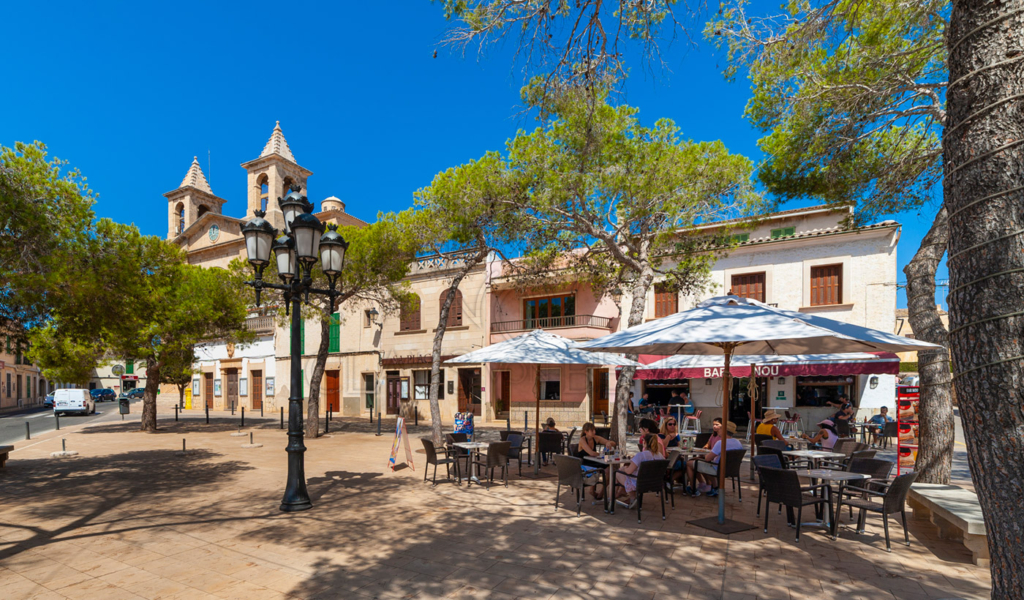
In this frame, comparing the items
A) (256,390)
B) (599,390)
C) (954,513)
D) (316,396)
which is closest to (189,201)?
(256,390)

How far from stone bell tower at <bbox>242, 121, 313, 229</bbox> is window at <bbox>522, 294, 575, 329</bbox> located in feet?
72.3

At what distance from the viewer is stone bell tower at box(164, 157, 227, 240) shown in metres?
44.9

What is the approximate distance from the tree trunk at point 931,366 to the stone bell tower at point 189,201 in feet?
158

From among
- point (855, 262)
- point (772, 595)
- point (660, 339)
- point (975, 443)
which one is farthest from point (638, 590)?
point (855, 262)

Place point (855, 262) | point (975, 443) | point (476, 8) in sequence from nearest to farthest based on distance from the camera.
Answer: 1. point (975, 443)
2. point (476, 8)
3. point (855, 262)

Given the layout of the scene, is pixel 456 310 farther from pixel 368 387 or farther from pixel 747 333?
pixel 747 333

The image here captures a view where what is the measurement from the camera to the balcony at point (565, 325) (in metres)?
22.2

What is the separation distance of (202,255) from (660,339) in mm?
43345

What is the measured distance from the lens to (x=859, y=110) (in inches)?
325

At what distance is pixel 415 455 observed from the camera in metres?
12.8

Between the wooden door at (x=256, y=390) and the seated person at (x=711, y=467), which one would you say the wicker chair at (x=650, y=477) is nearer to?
the seated person at (x=711, y=467)

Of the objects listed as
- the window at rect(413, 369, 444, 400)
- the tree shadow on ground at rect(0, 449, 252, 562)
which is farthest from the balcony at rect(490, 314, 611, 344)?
the tree shadow on ground at rect(0, 449, 252, 562)

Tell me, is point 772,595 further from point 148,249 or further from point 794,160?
point 148,249

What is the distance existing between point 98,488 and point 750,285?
1875cm
